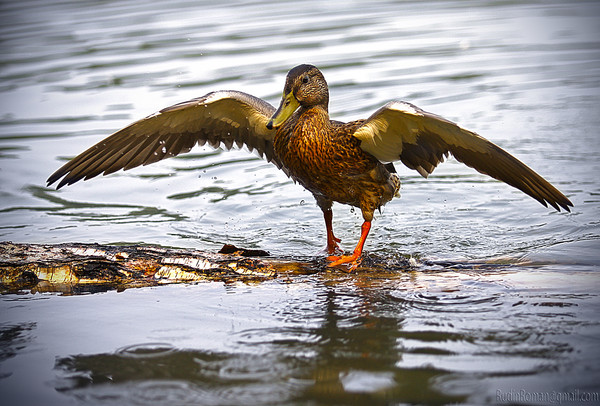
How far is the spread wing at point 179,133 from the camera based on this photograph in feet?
18.6

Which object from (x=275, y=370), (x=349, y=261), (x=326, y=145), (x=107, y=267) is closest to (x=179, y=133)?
(x=326, y=145)

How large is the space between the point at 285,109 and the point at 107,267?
5.50 feet

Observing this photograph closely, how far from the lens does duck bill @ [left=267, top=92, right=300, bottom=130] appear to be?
538 centimetres

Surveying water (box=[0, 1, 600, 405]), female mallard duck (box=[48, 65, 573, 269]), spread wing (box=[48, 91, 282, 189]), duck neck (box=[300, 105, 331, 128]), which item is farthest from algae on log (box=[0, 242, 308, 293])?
duck neck (box=[300, 105, 331, 128])

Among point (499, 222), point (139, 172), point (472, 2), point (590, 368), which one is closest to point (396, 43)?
point (472, 2)

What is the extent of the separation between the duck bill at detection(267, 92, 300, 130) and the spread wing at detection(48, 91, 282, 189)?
0.46 metres

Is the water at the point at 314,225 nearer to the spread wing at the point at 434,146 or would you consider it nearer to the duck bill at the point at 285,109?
the spread wing at the point at 434,146

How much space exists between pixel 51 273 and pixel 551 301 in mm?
3103

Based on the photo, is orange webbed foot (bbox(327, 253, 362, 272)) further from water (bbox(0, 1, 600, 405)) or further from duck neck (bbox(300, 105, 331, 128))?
duck neck (bbox(300, 105, 331, 128))

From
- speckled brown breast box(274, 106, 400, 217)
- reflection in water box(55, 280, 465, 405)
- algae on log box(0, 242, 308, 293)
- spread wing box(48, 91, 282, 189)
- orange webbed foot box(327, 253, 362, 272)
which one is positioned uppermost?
spread wing box(48, 91, 282, 189)

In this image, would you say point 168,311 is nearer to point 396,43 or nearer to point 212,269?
point 212,269

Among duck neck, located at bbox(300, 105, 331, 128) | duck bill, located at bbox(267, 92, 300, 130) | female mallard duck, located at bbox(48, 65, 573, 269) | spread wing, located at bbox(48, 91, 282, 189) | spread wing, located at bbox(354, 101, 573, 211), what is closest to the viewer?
spread wing, located at bbox(354, 101, 573, 211)

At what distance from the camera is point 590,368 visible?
3.69m

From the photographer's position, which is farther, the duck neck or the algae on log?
the duck neck
